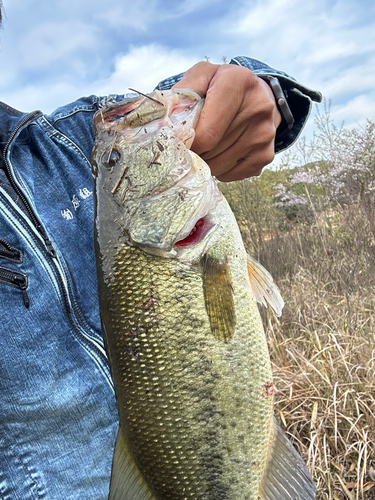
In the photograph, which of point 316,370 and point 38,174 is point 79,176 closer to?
point 38,174

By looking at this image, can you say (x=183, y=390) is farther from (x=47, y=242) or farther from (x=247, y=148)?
→ (x=247, y=148)

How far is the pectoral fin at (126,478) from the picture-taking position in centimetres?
135

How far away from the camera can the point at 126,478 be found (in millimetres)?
1371

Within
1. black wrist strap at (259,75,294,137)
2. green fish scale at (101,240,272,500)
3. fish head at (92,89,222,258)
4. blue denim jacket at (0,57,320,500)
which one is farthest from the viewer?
black wrist strap at (259,75,294,137)

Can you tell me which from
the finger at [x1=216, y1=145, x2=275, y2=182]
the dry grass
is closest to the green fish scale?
the finger at [x1=216, y1=145, x2=275, y2=182]

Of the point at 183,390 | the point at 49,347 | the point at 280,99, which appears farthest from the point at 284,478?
the point at 280,99

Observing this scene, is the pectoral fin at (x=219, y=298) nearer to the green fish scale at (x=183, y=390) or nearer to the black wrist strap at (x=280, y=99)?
the green fish scale at (x=183, y=390)

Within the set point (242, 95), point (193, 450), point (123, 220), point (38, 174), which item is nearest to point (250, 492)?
point (193, 450)

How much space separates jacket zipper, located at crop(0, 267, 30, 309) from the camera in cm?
165

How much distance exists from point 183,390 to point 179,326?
0.71 feet

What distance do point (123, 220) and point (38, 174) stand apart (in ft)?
2.41

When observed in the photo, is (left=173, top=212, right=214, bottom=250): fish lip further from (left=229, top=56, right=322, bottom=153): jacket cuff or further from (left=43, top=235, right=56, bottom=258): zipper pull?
(left=229, top=56, right=322, bottom=153): jacket cuff

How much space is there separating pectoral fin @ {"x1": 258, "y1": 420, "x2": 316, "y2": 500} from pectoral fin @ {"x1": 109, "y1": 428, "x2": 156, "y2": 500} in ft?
1.39

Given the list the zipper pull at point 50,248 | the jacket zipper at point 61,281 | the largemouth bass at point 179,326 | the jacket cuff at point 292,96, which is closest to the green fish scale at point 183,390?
the largemouth bass at point 179,326
